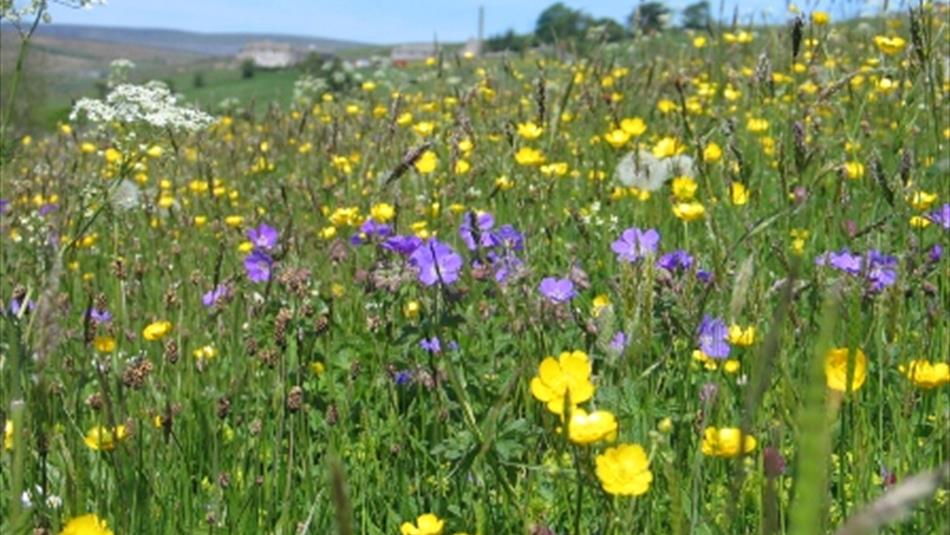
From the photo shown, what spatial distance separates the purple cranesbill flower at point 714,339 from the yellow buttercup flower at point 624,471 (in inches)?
12.1

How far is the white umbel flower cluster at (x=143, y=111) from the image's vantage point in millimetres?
2381

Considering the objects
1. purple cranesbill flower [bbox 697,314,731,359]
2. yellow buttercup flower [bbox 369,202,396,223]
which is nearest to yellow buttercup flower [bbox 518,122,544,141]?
yellow buttercup flower [bbox 369,202,396,223]

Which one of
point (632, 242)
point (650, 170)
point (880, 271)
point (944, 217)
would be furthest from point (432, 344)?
point (650, 170)

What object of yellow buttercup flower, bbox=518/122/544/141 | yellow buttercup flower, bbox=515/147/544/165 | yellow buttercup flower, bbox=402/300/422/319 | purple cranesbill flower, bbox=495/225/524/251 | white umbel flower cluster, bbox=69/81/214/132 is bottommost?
yellow buttercup flower, bbox=402/300/422/319

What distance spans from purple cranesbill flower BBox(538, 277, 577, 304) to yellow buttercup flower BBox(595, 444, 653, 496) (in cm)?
86

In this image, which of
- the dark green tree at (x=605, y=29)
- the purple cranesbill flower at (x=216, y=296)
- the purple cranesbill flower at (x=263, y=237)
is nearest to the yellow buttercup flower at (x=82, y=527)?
the purple cranesbill flower at (x=216, y=296)

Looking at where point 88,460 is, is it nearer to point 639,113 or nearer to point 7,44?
point 639,113

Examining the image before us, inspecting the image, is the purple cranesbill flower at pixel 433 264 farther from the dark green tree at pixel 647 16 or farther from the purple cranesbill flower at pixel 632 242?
the dark green tree at pixel 647 16

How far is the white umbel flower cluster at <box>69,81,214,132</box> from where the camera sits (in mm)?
2381

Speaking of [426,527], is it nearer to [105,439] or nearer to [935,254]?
[105,439]

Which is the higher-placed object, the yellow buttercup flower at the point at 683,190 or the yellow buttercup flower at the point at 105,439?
the yellow buttercup flower at the point at 683,190

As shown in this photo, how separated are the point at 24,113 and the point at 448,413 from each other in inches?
942

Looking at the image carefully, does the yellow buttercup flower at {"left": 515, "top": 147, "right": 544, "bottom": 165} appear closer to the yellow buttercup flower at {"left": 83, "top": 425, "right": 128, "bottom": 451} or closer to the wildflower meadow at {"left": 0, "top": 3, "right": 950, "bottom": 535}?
the wildflower meadow at {"left": 0, "top": 3, "right": 950, "bottom": 535}

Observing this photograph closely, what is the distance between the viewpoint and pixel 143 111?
246cm
